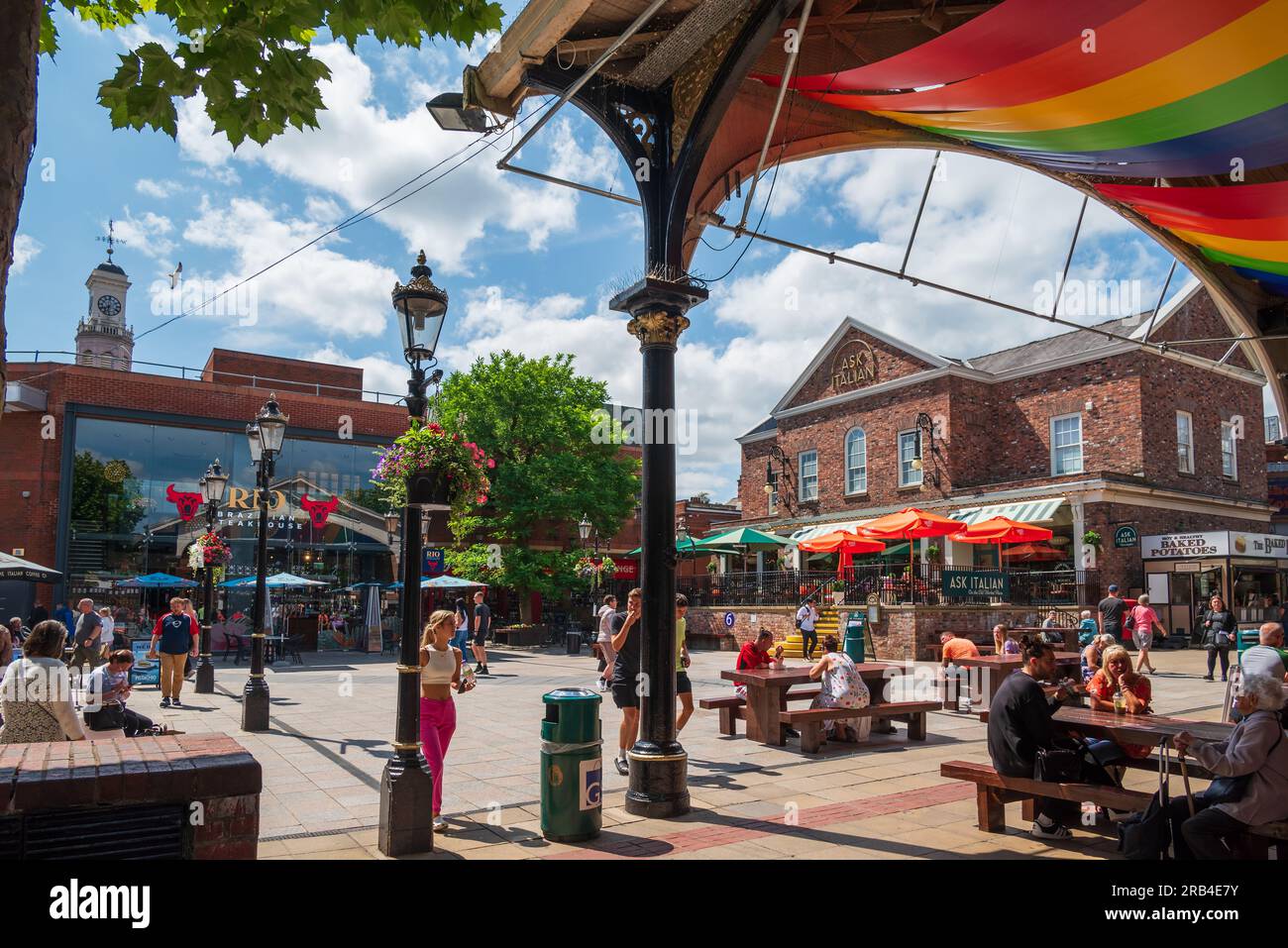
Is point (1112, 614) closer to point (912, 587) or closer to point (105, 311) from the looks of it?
point (912, 587)

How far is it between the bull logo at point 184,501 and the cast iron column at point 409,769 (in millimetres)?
26648

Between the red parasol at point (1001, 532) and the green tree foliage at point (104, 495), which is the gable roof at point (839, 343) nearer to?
the red parasol at point (1001, 532)

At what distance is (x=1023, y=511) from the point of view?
25.6 m

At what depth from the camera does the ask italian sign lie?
21641 millimetres

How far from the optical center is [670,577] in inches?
277

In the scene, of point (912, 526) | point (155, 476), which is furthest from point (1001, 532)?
point (155, 476)

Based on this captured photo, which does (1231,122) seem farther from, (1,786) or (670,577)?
(1,786)

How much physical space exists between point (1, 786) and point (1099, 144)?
327 inches

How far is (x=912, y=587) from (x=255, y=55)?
65.1 ft

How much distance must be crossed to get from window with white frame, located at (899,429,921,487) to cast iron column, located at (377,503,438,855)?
2562 centimetres

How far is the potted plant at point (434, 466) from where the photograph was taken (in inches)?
262

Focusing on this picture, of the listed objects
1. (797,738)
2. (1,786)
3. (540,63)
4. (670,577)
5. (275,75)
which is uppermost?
(540,63)
